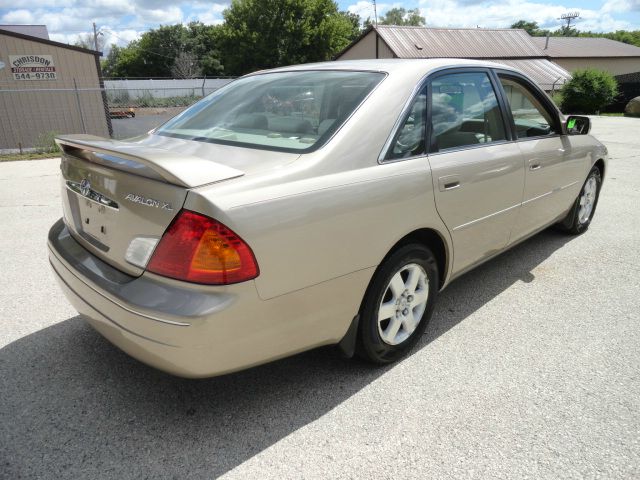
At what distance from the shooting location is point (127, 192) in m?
2.03

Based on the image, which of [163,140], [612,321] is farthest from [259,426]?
[612,321]

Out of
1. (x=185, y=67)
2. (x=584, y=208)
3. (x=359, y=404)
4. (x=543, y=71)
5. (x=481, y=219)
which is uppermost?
(x=185, y=67)

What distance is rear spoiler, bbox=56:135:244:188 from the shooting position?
1.84m

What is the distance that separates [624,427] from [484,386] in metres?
0.63

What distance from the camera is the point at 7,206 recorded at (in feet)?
20.7

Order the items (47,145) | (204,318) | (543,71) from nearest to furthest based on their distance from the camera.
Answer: (204,318) < (47,145) < (543,71)

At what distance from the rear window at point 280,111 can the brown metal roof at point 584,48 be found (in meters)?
49.0

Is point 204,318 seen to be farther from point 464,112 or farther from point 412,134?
point 464,112

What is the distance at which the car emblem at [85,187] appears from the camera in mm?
2303

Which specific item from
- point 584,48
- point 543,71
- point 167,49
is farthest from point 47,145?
point 167,49

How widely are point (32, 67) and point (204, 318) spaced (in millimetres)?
18557

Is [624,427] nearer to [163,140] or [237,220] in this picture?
[237,220]

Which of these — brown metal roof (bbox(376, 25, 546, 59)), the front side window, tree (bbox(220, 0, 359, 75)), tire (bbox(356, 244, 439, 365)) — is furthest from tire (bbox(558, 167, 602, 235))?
tree (bbox(220, 0, 359, 75))

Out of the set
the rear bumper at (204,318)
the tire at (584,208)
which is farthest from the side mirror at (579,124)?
the rear bumper at (204,318)
